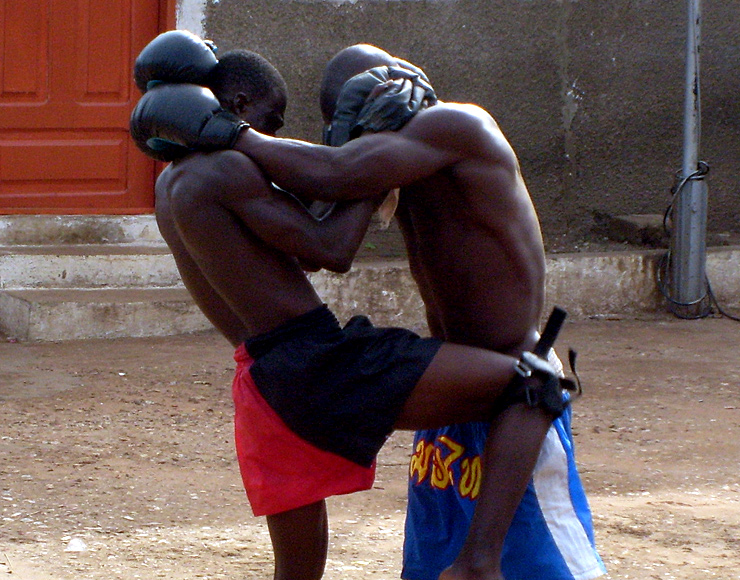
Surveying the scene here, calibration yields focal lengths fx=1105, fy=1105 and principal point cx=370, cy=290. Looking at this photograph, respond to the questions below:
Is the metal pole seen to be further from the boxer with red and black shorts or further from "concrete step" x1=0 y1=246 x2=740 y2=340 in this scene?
the boxer with red and black shorts

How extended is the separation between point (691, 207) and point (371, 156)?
5.05 m

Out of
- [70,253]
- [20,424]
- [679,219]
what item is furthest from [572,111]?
[20,424]

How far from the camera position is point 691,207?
6.94 metres

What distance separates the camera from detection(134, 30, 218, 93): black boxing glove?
7.98ft

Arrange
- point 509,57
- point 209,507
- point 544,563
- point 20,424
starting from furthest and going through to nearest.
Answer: point 509,57 < point 20,424 < point 209,507 < point 544,563

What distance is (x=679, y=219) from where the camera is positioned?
698cm

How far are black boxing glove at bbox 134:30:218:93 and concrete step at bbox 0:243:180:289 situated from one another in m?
4.44

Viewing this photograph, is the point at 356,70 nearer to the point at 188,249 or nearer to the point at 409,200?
the point at 409,200

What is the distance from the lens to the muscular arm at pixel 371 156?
7.64 ft

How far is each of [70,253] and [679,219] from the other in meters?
3.81

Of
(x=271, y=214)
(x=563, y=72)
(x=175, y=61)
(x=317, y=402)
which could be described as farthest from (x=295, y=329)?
(x=563, y=72)

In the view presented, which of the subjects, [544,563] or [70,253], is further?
[70,253]

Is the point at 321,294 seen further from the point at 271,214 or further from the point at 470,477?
the point at 271,214

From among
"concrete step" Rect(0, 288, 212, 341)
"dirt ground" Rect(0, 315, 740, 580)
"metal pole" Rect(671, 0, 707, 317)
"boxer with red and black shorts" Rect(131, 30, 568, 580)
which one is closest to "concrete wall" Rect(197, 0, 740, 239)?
"metal pole" Rect(671, 0, 707, 317)
